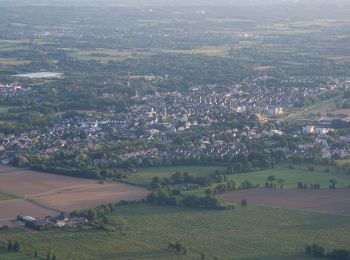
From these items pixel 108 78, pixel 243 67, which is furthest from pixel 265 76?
pixel 108 78

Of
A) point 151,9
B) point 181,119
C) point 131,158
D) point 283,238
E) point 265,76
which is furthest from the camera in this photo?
point 151,9

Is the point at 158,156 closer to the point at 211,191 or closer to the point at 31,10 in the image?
the point at 211,191

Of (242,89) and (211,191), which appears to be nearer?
(211,191)

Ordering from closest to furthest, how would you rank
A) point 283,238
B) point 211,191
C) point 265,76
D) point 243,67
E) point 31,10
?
point 283,238
point 211,191
point 265,76
point 243,67
point 31,10

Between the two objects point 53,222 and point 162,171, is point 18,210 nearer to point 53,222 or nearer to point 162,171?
point 53,222

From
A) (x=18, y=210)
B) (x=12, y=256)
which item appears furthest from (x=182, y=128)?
(x=12, y=256)

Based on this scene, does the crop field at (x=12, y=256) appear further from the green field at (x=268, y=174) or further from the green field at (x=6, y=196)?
the green field at (x=268, y=174)

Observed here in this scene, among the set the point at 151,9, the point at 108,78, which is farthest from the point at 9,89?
the point at 151,9
